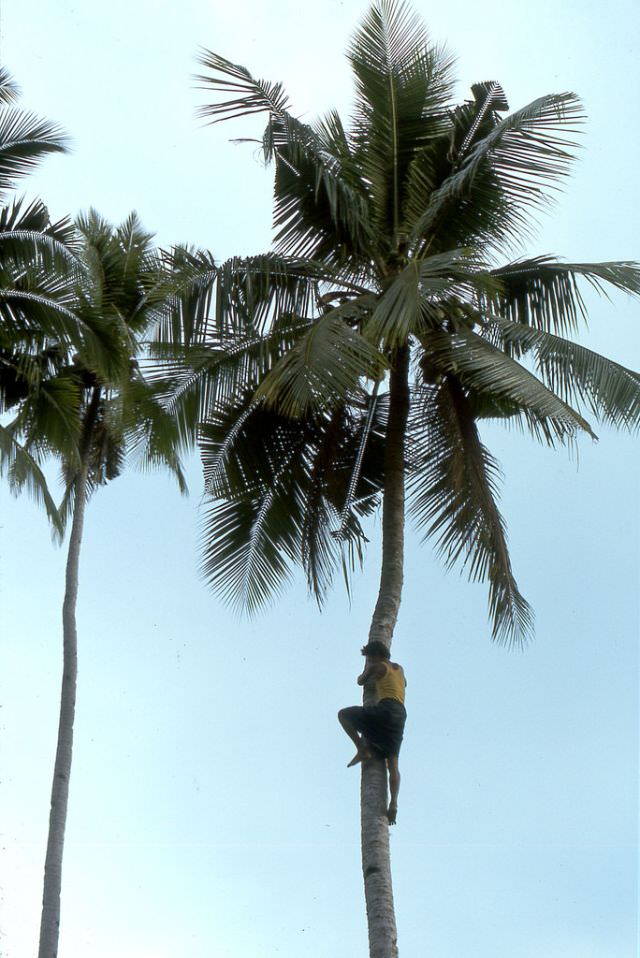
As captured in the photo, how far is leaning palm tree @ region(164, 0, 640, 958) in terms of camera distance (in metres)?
12.8

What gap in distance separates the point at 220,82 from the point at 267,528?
497cm

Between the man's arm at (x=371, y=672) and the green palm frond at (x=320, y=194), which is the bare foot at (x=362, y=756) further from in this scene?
Answer: the green palm frond at (x=320, y=194)

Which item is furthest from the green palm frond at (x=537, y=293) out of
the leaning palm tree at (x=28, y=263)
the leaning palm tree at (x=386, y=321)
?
the leaning palm tree at (x=28, y=263)

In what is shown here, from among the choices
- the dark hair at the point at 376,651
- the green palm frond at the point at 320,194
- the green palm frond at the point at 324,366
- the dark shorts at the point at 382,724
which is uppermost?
the green palm frond at the point at 320,194

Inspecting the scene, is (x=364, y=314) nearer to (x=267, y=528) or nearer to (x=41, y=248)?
(x=267, y=528)

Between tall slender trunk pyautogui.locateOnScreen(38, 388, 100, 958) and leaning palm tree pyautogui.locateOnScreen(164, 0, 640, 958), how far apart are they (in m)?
3.82

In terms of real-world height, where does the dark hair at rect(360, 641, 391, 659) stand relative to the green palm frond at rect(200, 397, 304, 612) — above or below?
below

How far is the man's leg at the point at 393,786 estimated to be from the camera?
11.3 metres

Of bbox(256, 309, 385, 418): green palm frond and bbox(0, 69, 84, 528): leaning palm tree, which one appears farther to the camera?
bbox(0, 69, 84, 528): leaning palm tree

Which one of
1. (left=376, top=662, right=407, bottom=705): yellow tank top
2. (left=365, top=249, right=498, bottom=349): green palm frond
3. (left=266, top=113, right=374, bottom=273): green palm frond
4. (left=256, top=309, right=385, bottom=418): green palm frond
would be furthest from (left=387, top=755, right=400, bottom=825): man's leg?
(left=266, top=113, right=374, bottom=273): green palm frond

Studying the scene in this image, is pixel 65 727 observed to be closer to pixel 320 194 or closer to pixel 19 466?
pixel 19 466

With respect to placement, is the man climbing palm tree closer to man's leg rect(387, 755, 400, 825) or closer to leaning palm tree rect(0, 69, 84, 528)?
man's leg rect(387, 755, 400, 825)

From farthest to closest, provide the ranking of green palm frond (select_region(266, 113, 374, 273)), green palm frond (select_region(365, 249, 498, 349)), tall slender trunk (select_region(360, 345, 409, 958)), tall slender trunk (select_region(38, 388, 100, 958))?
1. tall slender trunk (select_region(38, 388, 100, 958))
2. green palm frond (select_region(266, 113, 374, 273))
3. green palm frond (select_region(365, 249, 498, 349))
4. tall slender trunk (select_region(360, 345, 409, 958))

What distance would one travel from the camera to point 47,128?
51.6ft
